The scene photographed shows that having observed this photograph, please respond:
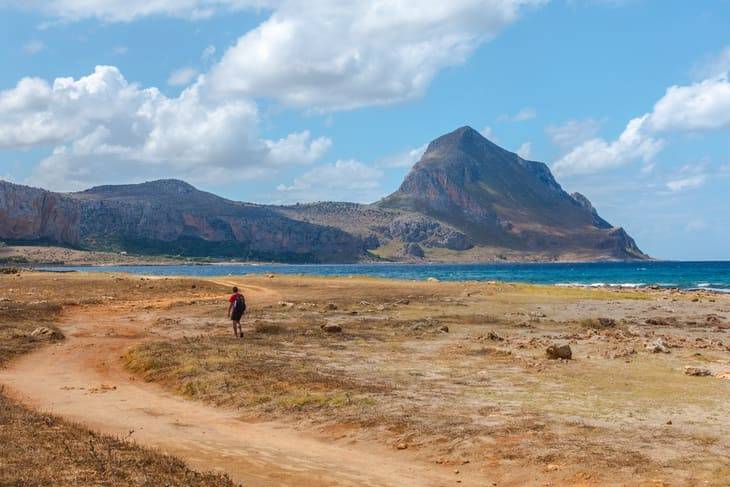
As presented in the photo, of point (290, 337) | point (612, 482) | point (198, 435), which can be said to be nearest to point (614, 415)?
point (612, 482)

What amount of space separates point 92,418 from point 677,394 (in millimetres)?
13504

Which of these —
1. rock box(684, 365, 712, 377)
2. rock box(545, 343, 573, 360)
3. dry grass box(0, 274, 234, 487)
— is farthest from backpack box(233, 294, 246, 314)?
rock box(684, 365, 712, 377)

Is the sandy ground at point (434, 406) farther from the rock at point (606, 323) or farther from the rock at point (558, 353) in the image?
the rock at point (606, 323)

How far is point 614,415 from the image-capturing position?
572 inches

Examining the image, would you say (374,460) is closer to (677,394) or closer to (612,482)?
(612,482)

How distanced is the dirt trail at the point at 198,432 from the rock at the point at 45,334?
3710 millimetres

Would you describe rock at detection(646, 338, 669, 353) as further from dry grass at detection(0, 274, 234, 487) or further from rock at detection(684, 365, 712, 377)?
dry grass at detection(0, 274, 234, 487)

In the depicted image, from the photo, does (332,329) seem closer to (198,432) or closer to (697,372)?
(697,372)

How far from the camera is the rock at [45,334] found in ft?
87.3

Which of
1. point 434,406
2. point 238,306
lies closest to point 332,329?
point 238,306

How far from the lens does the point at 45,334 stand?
27031 mm

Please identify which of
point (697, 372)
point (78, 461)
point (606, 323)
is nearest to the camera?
point (78, 461)

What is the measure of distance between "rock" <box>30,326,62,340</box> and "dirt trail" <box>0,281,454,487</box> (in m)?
3.71

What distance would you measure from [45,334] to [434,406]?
18273 mm
